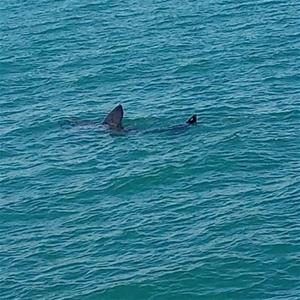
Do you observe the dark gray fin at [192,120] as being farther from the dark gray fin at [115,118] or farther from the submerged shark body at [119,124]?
the dark gray fin at [115,118]

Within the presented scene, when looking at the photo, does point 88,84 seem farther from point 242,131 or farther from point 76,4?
point 76,4

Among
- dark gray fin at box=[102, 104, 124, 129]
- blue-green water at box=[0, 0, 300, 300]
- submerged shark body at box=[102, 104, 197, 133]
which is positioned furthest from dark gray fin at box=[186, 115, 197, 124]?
dark gray fin at box=[102, 104, 124, 129]

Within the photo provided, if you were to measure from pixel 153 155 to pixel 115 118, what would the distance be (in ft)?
15.3

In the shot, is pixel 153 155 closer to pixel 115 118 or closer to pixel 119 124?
pixel 119 124

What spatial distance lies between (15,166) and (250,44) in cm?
2193

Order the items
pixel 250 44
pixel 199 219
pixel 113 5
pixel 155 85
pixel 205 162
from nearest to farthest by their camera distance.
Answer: pixel 199 219 → pixel 205 162 → pixel 155 85 → pixel 250 44 → pixel 113 5

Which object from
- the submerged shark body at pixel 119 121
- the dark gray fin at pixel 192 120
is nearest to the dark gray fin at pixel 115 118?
the submerged shark body at pixel 119 121

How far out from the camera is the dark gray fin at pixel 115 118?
54688 mm

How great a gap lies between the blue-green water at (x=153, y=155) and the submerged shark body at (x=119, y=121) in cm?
62

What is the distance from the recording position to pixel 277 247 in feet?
135

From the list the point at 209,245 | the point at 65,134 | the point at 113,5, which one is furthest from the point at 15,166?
the point at 113,5

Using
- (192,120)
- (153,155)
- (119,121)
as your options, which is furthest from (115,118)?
(153,155)

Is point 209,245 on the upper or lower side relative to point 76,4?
lower

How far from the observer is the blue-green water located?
133 feet
